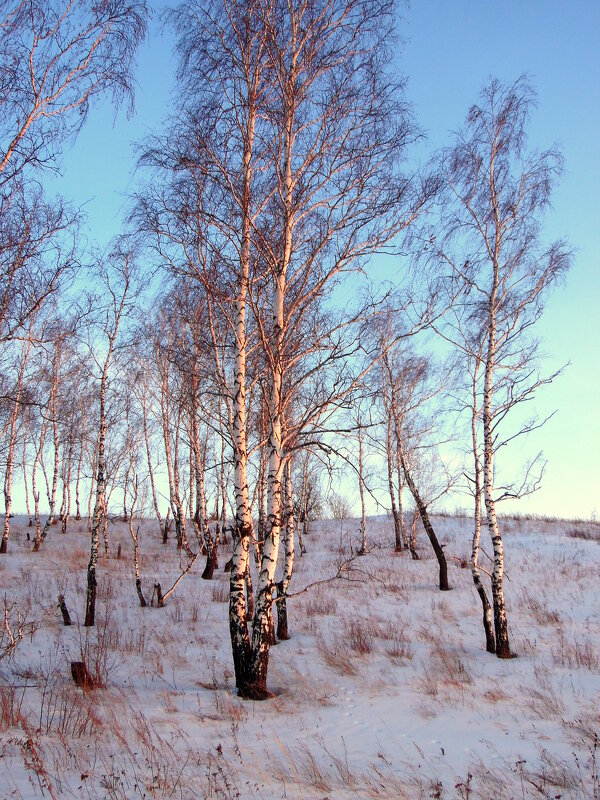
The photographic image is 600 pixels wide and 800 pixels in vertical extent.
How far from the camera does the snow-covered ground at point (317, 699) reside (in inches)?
174

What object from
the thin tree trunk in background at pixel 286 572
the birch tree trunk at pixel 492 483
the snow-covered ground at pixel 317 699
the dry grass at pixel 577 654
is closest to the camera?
the snow-covered ground at pixel 317 699

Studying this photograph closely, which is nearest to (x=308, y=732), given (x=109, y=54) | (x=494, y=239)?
(x=109, y=54)

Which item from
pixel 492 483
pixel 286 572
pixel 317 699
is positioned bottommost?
pixel 317 699

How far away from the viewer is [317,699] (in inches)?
277

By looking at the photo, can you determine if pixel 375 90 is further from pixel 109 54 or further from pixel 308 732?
pixel 308 732

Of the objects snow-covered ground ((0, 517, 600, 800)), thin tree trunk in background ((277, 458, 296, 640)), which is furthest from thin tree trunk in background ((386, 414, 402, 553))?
thin tree trunk in background ((277, 458, 296, 640))

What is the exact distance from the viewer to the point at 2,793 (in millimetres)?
3824

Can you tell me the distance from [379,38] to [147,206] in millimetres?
4149

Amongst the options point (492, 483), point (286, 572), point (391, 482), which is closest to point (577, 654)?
point (492, 483)

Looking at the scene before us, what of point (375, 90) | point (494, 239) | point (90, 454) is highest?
point (375, 90)

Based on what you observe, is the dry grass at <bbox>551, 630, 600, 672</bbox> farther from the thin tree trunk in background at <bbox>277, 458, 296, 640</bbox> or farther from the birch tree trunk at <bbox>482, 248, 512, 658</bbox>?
the thin tree trunk in background at <bbox>277, 458, 296, 640</bbox>

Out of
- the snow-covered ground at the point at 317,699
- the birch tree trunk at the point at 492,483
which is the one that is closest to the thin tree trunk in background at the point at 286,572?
the snow-covered ground at the point at 317,699

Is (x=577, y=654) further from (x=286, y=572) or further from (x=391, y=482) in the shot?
(x=391, y=482)

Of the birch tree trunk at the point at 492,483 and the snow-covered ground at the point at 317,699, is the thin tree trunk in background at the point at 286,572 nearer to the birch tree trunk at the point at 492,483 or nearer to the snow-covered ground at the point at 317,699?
the snow-covered ground at the point at 317,699
